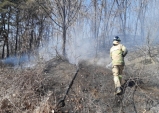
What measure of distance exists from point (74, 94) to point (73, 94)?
0.03m

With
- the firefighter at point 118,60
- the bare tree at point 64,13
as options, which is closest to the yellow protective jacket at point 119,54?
the firefighter at point 118,60

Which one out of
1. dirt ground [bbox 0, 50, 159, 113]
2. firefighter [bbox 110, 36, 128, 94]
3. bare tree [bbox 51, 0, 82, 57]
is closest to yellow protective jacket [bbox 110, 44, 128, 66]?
firefighter [bbox 110, 36, 128, 94]

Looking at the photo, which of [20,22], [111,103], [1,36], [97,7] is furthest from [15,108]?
[20,22]

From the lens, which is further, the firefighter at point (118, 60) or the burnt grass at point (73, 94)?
the firefighter at point (118, 60)

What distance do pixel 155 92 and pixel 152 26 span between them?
5.49m

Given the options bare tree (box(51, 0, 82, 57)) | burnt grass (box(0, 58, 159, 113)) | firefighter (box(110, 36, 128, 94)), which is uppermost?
bare tree (box(51, 0, 82, 57))

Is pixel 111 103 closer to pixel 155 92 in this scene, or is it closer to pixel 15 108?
pixel 155 92

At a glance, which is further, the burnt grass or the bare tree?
the bare tree

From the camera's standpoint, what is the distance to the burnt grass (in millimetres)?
6527

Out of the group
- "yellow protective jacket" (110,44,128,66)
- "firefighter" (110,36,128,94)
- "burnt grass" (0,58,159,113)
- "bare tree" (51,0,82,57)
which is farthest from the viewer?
"bare tree" (51,0,82,57)

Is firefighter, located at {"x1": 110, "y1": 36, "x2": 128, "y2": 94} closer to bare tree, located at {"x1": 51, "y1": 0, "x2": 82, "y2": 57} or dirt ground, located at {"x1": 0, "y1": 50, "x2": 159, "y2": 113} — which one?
dirt ground, located at {"x1": 0, "y1": 50, "x2": 159, "y2": 113}

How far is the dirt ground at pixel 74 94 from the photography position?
6.53 metres

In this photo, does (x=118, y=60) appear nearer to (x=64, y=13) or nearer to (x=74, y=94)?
(x=74, y=94)

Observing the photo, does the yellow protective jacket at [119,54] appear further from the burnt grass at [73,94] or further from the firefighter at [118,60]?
the burnt grass at [73,94]
